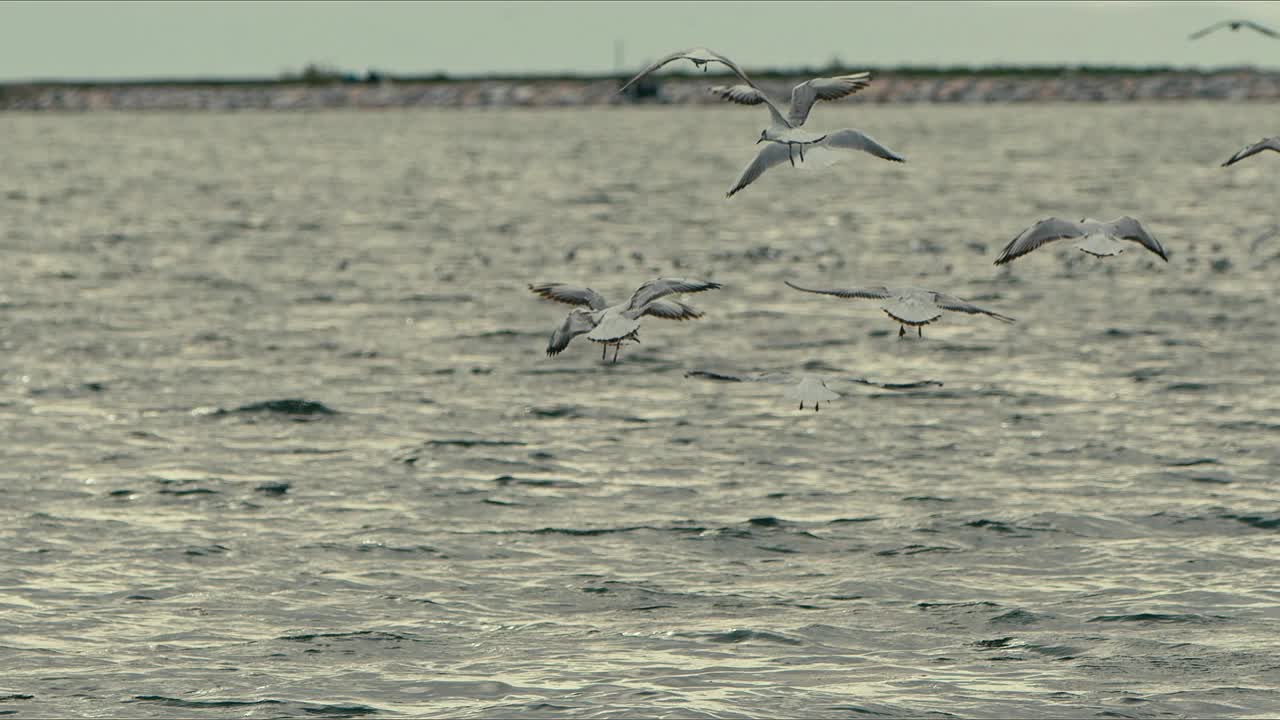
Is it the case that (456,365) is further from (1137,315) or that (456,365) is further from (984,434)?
(1137,315)

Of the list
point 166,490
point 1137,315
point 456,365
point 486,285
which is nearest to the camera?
point 166,490

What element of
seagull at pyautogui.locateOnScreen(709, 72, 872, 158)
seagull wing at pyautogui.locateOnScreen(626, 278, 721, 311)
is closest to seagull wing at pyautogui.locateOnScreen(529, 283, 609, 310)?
seagull wing at pyautogui.locateOnScreen(626, 278, 721, 311)

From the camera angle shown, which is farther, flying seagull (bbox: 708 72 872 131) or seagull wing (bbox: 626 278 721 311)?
flying seagull (bbox: 708 72 872 131)

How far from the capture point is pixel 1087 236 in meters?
16.3

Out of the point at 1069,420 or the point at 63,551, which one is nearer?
the point at 63,551

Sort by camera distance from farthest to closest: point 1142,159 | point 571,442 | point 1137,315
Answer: point 1142,159
point 1137,315
point 571,442

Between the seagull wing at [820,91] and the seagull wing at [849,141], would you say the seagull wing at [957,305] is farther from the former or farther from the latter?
the seagull wing at [820,91]

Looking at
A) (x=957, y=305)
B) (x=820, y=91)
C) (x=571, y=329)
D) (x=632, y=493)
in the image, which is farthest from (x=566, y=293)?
(x=632, y=493)

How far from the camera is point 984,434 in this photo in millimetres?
28000

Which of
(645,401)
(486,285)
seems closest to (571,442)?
(645,401)

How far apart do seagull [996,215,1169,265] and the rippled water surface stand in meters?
3.70

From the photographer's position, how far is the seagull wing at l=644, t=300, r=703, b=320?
621 inches

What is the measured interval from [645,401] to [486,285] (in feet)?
57.8

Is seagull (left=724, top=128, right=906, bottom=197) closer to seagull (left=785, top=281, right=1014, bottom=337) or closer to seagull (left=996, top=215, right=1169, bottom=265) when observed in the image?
seagull (left=785, top=281, right=1014, bottom=337)
